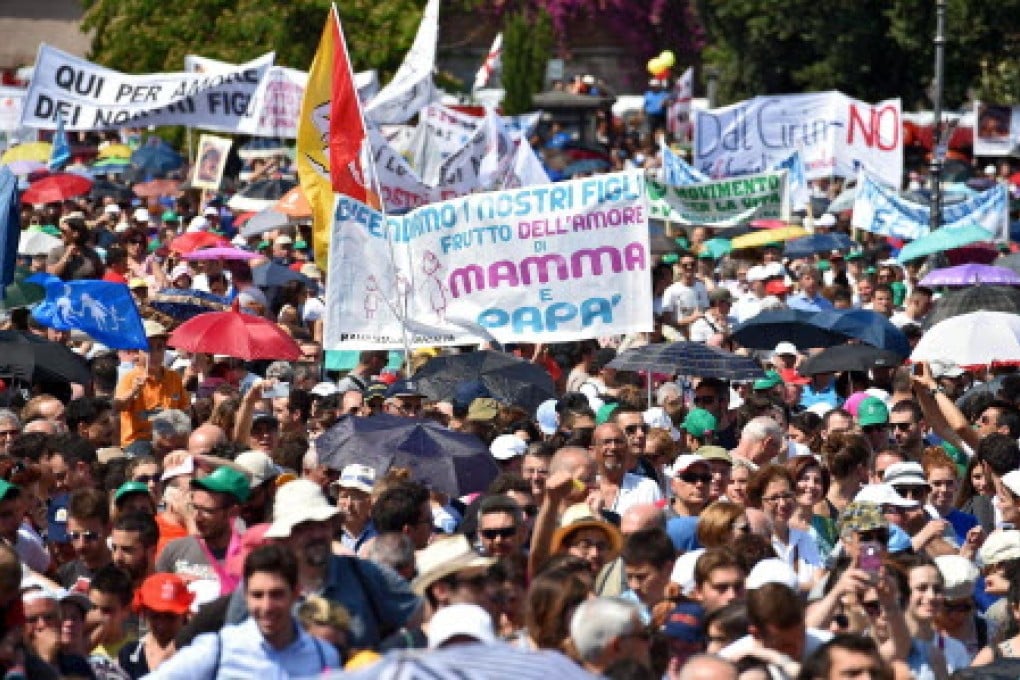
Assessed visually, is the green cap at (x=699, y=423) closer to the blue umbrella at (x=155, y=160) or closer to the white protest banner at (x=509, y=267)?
the white protest banner at (x=509, y=267)

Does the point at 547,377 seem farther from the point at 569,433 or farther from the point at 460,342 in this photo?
the point at 569,433

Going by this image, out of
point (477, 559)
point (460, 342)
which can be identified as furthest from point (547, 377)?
point (477, 559)

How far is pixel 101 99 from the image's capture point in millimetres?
22188

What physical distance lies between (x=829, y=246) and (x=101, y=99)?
6583 mm

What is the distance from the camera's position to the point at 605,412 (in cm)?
1302

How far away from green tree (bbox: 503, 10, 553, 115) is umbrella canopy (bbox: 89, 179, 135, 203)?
49.6 ft

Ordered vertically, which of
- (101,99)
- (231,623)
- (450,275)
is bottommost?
(231,623)

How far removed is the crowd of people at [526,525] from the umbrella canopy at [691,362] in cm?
9

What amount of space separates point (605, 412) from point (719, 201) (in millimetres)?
9887

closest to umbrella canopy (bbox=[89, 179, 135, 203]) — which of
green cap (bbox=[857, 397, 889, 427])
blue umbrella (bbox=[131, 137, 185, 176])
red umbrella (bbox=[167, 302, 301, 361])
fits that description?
blue umbrella (bbox=[131, 137, 185, 176])

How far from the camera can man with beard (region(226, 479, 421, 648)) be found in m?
7.80

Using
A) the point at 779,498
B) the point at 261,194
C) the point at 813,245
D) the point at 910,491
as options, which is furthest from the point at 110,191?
the point at 779,498

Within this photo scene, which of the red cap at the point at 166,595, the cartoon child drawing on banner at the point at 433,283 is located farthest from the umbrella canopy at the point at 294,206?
the red cap at the point at 166,595

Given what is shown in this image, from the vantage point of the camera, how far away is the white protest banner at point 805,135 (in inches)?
1043
